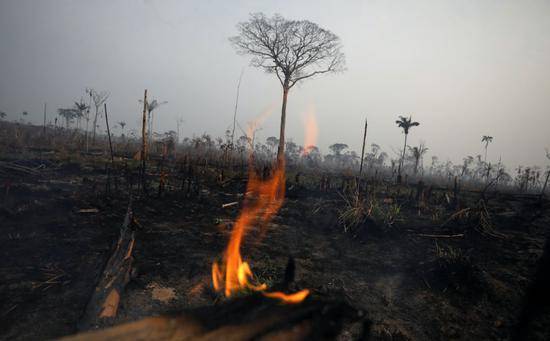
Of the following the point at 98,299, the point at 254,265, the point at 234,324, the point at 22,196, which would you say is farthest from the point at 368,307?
the point at 22,196

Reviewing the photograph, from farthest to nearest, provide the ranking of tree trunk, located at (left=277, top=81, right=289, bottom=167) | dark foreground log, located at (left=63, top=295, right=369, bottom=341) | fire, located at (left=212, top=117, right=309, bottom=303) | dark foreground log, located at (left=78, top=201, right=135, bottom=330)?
tree trunk, located at (left=277, top=81, right=289, bottom=167), dark foreground log, located at (left=78, top=201, right=135, bottom=330), fire, located at (left=212, top=117, right=309, bottom=303), dark foreground log, located at (left=63, top=295, right=369, bottom=341)

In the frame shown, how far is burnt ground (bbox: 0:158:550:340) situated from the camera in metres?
3.19

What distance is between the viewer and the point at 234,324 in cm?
119

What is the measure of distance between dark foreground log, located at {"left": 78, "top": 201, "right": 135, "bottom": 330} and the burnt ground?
180 millimetres

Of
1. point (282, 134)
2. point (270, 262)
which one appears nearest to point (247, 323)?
point (270, 262)

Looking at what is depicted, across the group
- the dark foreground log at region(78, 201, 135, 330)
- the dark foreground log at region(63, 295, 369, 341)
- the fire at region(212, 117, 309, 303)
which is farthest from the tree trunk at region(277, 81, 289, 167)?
the dark foreground log at region(63, 295, 369, 341)

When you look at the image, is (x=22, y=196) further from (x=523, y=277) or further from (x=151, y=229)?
(x=523, y=277)

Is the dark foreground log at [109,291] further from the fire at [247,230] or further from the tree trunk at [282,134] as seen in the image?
the tree trunk at [282,134]

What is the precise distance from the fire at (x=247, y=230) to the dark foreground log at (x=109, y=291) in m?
1.11

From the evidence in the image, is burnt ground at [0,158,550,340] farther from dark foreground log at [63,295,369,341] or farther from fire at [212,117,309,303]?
dark foreground log at [63,295,369,341]

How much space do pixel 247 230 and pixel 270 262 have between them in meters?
1.82

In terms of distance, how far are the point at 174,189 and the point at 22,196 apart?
3917mm

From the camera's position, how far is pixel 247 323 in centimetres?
120

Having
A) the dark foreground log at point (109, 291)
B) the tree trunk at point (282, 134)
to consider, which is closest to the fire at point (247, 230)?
the dark foreground log at point (109, 291)
